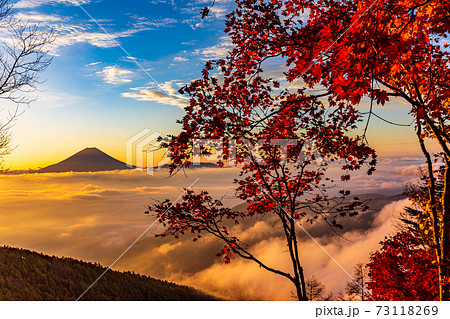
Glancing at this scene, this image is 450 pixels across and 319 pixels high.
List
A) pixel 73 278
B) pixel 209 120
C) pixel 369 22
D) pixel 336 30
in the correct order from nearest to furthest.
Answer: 1. pixel 369 22
2. pixel 336 30
3. pixel 209 120
4. pixel 73 278

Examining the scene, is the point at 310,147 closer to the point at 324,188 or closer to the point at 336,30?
the point at 324,188

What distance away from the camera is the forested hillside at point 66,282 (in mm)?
11680

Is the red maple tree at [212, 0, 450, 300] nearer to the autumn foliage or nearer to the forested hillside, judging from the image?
the autumn foliage

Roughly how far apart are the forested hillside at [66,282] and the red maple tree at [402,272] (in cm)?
1136

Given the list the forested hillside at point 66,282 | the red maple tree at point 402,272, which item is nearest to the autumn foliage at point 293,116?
the forested hillside at point 66,282

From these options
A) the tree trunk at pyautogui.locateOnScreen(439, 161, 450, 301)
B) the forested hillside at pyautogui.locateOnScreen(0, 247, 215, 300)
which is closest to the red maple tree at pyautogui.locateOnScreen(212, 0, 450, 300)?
the tree trunk at pyautogui.locateOnScreen(439, 161, 450, 301)

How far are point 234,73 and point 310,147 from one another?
10.1 feet

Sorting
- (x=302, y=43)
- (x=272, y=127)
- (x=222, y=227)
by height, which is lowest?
(x=222, y=227)

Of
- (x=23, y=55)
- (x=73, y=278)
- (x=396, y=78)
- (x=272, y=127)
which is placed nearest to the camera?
(x=272, y=127)

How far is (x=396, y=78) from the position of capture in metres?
8.59

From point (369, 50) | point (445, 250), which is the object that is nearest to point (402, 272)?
point (445, 250)

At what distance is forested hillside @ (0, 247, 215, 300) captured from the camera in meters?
11.7

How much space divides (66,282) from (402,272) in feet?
62.0

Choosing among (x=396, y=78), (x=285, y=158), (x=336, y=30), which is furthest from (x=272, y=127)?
(x=396, y=78)
